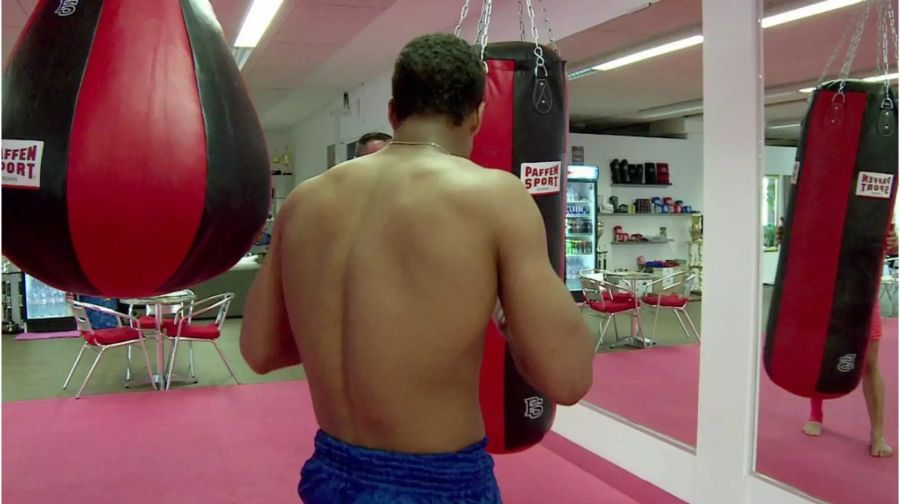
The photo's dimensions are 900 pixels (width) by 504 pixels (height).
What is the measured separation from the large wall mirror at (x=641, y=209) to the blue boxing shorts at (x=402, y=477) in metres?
2.20

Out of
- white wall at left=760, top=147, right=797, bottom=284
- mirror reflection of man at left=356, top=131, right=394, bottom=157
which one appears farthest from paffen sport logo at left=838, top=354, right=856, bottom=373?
mirror reflection of man at left=356, top=131, right=394, bottom=157

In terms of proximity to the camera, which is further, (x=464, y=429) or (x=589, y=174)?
(x=589, y=174)

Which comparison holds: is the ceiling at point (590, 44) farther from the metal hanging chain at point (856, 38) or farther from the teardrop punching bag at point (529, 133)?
the teardrop punching bag at point (529, 133)

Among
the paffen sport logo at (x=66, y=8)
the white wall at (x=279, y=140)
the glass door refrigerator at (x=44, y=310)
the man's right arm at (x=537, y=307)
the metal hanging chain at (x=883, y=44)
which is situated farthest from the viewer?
the white wall at (x=279, y=140)

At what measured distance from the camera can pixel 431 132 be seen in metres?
1.27

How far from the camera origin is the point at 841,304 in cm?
225

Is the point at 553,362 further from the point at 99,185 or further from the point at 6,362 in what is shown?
the point at 6,362

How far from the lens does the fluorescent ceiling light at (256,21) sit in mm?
5006

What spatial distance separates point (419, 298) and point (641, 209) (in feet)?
11.8

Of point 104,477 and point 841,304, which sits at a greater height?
point 841,304

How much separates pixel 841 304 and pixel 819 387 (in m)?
0.29

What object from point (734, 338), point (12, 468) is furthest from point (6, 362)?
point (734, 338)

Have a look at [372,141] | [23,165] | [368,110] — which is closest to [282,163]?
[368,110]

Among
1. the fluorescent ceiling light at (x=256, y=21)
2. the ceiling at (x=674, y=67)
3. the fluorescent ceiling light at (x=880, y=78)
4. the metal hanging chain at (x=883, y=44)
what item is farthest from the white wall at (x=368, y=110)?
the fluorescent ceiling light at (x=880, y=78)
